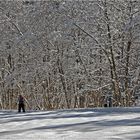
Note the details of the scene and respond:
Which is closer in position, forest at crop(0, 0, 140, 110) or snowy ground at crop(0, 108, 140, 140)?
snowy ground at crop(0, 108, 140, 140)

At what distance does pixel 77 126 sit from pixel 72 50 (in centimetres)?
1360

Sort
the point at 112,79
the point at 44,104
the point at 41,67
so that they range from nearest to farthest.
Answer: the point at 112,79, the point at 41,67, the point at 44,104

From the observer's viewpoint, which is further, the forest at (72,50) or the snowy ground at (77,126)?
the forest at (72,50)

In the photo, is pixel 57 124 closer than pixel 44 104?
Yes

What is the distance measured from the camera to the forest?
2631 cm

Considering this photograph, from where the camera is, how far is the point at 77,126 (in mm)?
15883

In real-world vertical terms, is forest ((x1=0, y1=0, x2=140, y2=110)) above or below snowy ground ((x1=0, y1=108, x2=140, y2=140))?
above

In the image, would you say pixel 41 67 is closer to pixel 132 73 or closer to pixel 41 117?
pixel 132 73

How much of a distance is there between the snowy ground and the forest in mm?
7059

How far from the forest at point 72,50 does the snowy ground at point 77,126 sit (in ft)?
23.2

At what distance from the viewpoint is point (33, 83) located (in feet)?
114

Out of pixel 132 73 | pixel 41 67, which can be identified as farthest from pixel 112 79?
pixel 41 67

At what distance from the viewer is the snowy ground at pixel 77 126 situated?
13.8 metres

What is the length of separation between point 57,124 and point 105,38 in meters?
11.1
